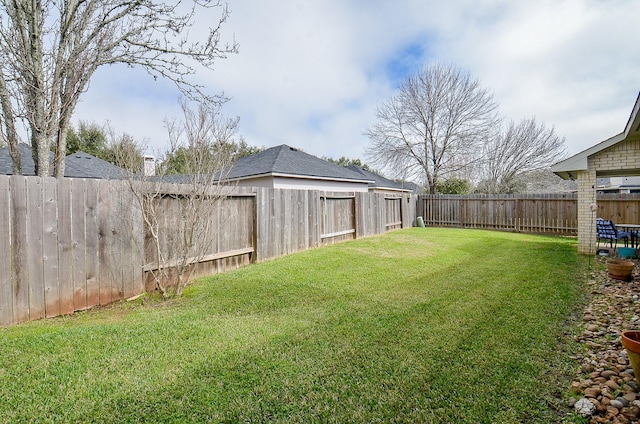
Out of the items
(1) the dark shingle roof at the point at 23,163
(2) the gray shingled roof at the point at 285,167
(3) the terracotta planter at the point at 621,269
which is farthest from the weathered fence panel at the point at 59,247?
(3) the terracotta planter at the point at 621,269

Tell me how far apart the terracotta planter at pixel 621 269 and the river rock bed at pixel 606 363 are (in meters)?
0.72

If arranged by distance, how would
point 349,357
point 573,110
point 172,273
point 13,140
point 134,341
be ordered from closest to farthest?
point 349,357 < point 134,341 < point 13,140 < point 172,273 < point 573,110

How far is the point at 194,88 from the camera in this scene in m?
6.72

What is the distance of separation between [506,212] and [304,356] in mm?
14717

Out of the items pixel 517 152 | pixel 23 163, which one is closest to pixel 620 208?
pixel 517 152

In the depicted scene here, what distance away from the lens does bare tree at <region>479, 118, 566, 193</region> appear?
22109 millimetres

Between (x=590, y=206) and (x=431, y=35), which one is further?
(x=431, y=35)

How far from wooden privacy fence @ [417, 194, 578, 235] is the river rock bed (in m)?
9.55

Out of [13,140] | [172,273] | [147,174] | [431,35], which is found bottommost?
[172,273]

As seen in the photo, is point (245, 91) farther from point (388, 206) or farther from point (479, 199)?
point (479, 199)

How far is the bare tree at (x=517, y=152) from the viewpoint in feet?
72.5

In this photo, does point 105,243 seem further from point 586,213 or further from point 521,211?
point 521,211

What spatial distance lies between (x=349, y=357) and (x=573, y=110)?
2213 centimetres

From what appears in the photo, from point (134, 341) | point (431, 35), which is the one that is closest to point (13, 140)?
point (134, 341)
